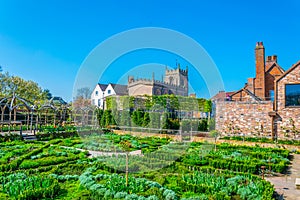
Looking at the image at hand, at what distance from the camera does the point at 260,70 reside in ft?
71.9

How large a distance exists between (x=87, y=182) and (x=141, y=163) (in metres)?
3.16

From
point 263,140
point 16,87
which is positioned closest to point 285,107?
point 263,140

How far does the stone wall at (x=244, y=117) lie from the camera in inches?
675

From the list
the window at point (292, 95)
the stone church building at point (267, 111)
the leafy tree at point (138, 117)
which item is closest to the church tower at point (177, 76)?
the stone church building at point (267, 111)

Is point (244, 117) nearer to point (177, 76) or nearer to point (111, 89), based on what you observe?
point (111, 89)

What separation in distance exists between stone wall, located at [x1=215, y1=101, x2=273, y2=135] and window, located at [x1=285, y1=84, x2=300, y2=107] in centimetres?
114

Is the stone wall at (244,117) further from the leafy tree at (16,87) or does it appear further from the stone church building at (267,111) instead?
the leafy tree at (16,87)

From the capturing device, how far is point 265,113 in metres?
17.2

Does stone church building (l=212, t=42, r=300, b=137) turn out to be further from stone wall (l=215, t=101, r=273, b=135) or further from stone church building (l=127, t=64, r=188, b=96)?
stone church building (l=127, t=64, r=188, b=96)

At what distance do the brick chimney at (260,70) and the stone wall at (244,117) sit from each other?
4985 millimetres

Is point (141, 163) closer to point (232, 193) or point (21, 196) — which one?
point (232, 193)

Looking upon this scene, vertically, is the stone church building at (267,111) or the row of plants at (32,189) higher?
the stone church building at (267,111)

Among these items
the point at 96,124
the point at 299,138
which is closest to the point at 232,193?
the point at 299,138

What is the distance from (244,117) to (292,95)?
370 centimetres
